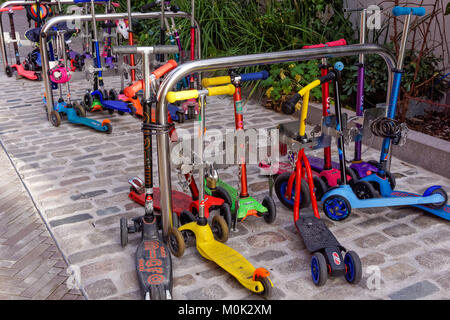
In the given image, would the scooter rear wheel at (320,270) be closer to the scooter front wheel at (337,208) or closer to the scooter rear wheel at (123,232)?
the scooter front wheel at (337,208)

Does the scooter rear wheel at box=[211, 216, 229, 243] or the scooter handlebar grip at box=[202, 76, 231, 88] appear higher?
the scooter handlebar grip at box=[202, 76, 231, 88]

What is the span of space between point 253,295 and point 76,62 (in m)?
5.69

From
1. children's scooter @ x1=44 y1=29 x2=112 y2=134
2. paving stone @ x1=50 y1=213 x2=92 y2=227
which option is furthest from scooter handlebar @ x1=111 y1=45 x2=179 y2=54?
children's scooter @ x1=44 y1=29 x2=112 y2=134

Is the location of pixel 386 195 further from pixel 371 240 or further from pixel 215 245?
pixel 215 245

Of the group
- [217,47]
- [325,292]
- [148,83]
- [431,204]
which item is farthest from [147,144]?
[217,47]

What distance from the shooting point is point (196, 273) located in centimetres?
288

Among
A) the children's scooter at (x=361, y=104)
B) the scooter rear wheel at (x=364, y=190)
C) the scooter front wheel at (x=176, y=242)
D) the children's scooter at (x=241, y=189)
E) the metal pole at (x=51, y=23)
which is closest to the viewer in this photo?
the scooter front wheel at (x=176, y=242)

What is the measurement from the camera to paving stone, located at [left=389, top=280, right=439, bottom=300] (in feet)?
8.73

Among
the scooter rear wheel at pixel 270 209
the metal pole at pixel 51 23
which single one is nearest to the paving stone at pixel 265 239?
the scooter rear wheel at pixel 270 209

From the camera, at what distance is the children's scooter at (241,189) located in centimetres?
307

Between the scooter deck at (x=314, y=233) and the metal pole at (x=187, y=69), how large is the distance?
87cm

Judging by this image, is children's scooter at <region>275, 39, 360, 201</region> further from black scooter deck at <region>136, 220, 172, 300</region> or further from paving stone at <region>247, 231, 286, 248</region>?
black scooter deck at <region>136, 220, 172, 300</region>

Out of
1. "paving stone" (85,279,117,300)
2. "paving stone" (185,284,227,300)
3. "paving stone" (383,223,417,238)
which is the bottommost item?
"paving stone" (383,223,417,238)

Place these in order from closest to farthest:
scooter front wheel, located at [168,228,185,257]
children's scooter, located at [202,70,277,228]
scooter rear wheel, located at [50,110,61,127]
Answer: scooter front wheel, located at [168,228,185,257] < children's scooter, located at [202,70,277,228] < scooter rear wheel, located at [50,110,61,127]
